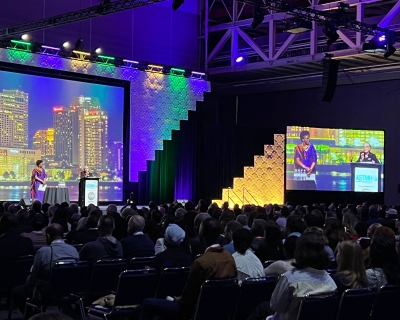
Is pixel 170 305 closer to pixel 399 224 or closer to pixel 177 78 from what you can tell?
pixel 399 224

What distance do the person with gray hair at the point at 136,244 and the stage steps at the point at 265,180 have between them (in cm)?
1343

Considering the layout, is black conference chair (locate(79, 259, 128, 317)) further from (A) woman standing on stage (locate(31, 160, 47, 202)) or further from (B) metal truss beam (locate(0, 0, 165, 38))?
(A) woman standing on stage (locate(31, 160, 47, 202))

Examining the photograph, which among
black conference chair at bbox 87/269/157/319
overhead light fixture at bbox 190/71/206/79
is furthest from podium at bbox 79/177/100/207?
black conference chair at bbox 87/269/157/319

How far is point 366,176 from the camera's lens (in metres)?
20.1

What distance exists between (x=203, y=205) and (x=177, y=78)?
9.74m

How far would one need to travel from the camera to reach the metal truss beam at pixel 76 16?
1391 cm

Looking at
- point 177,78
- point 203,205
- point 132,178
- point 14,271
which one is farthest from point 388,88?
point 14,271

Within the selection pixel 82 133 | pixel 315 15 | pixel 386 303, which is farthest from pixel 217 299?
pixel 82 133

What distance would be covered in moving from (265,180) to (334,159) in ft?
6.82

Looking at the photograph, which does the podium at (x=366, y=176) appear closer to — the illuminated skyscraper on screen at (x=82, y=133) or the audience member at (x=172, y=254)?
the illuminated skyscraper on screen at (x=82, y=133)

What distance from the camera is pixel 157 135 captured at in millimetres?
20188

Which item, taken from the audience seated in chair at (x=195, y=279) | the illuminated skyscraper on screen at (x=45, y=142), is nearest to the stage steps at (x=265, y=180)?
the illuminated skyscraper on screen at (x=45, y=142)

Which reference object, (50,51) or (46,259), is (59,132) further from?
(46,259)

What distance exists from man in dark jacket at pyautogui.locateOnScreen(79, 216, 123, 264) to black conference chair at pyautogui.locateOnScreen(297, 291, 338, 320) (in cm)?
230
